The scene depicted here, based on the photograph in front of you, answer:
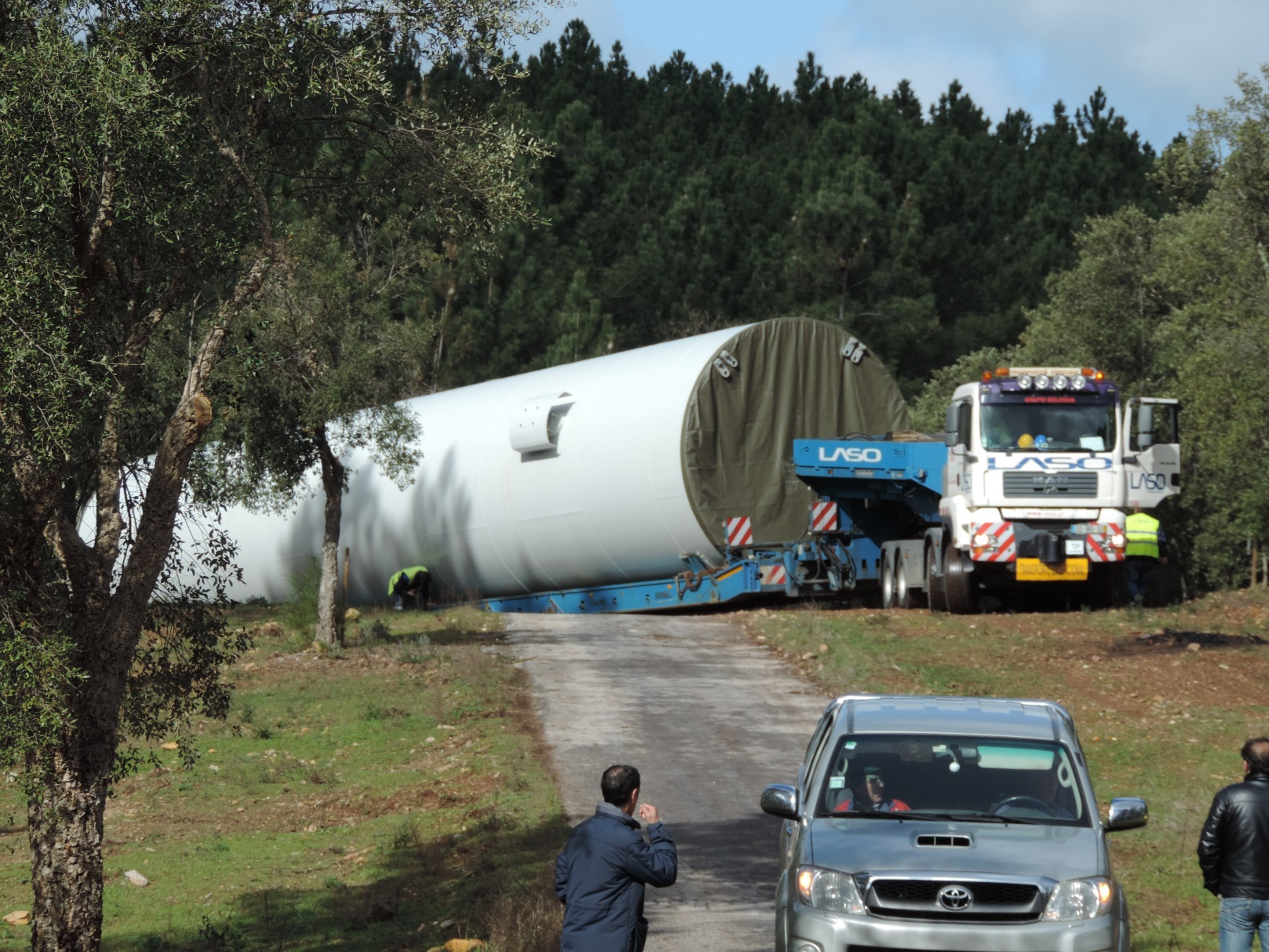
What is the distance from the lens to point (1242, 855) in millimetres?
7895

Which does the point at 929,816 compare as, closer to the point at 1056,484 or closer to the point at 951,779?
the point at 951,779

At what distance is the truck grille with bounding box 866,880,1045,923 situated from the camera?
301 inches

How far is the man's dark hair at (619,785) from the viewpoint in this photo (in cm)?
740

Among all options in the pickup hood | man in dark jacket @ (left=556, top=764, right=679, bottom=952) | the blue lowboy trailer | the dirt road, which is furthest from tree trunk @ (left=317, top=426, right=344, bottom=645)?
man in dark jacket @ (left=556, top=764, right=679, bottom=952)

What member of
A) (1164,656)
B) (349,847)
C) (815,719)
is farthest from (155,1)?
(1164,656)

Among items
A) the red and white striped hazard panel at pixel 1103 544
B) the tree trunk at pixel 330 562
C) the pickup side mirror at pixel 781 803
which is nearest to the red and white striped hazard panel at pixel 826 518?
the red and white striped hazard panel at pixel 1103 544

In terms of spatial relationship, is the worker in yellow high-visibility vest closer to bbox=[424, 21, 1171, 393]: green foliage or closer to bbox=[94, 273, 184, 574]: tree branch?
bbox=[94, 273, 184, 574]: tree branch

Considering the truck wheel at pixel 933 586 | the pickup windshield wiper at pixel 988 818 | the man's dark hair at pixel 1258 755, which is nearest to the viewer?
the man's dark hair at pixel 1258 755

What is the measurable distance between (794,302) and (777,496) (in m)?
26.3

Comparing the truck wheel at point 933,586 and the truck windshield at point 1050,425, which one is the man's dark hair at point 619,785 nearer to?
the truck windshield at point 1050,425

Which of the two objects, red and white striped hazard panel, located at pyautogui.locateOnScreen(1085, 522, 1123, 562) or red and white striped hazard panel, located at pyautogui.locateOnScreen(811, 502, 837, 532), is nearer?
red and white striped hazard panel, located at pyautogui.locateOnScreen(1085, 522, 1123, 562)

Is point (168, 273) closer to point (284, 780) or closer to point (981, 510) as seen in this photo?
point (284, 780)

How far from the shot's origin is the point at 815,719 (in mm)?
18125

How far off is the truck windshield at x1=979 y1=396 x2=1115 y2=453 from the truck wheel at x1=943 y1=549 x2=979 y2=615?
6.65 ft
